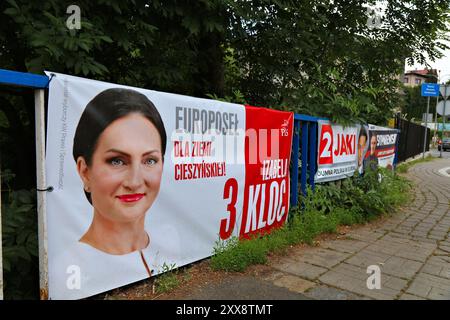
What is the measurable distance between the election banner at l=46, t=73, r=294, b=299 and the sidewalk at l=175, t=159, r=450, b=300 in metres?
0.57

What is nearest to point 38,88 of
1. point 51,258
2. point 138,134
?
point 138,134

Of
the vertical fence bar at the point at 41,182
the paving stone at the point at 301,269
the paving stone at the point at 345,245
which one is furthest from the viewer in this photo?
the paving stone at the point at 345,245

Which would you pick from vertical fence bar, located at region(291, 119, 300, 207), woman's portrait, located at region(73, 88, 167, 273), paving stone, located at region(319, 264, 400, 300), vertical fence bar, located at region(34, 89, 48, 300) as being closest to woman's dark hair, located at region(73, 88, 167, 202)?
woman's portrait, located at region(73, 88, 167, 273)

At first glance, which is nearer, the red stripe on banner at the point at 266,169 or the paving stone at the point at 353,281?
the paving stone at the point at 353,281

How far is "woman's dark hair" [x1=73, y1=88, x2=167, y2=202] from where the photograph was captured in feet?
9.09

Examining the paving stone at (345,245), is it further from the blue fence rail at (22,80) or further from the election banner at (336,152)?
the blue fence rail at (22,80)

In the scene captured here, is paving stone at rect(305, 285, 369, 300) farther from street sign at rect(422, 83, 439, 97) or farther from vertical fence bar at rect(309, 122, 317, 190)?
street sign at rect(422, 83, 439, 97)

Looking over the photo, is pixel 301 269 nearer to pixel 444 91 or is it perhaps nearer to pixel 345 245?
pixel 345 245

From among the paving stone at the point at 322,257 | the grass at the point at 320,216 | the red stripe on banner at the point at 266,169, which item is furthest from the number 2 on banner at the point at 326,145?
the paving stone at the point at 322,257

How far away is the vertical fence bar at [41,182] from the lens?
2541mm

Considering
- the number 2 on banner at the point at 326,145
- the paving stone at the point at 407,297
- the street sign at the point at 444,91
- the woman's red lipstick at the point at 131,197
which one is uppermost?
the street sign at the point at 444,91

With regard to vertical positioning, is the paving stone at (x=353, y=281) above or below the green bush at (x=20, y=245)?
below

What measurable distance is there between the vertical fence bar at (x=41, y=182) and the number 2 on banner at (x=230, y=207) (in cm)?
187

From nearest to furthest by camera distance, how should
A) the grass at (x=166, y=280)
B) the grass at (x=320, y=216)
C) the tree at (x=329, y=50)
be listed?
the grass at (x=166, y=280) → the grass at (x=320, y=216) → the tree at (x=329, y=50)
